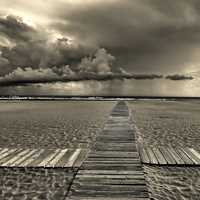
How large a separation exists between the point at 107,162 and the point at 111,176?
4.07ft

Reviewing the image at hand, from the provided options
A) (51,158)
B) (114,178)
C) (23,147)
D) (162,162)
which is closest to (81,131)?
(23,147)

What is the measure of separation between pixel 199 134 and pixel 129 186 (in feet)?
32.2

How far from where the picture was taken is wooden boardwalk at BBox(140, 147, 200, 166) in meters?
8.68

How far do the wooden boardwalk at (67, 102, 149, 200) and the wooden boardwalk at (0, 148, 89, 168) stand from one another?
0.59 m

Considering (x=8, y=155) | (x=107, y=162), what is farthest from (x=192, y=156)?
(x=8, y=155)

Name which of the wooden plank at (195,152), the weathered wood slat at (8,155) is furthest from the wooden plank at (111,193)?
the wooden plank at (195,152)

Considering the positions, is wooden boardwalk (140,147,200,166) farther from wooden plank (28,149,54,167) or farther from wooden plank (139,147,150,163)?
wooden plank (28,149,54,167)

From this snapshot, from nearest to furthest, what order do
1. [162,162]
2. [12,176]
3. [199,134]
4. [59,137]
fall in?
[12,176] < [162,162] < [59,137] < [199,134]

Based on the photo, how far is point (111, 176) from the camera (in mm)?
6746

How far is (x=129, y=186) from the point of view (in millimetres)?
6078

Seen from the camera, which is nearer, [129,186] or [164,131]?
[129,186]

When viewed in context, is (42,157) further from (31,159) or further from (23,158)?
(23,158)

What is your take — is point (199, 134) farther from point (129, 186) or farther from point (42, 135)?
point (129, 186)

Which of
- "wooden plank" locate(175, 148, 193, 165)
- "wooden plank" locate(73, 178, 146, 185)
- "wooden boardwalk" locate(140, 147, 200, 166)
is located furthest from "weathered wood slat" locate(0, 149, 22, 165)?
"wooden plank" locate(175, 148, 193, 165)
